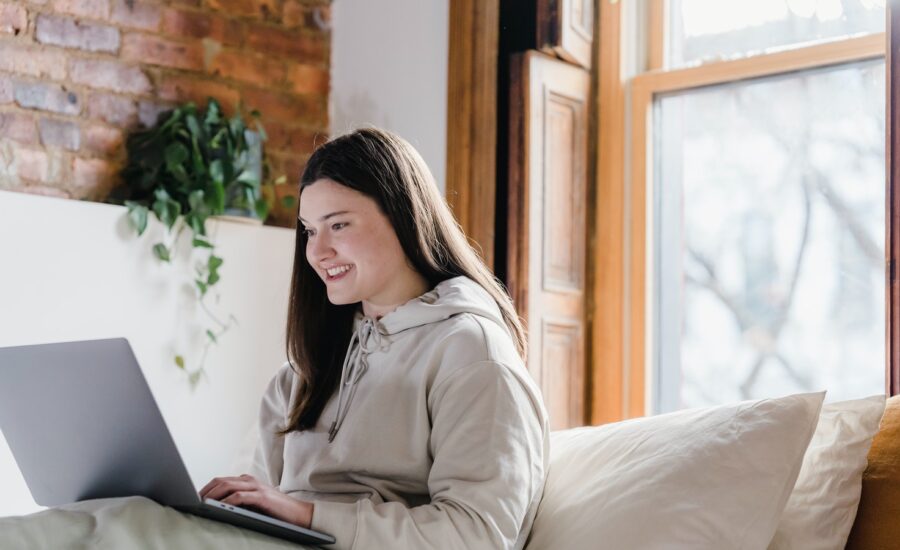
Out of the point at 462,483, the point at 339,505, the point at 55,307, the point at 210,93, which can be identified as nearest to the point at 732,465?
the point at 462,483

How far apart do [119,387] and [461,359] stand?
0.48 metres

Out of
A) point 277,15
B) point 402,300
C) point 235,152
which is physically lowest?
point 402,300

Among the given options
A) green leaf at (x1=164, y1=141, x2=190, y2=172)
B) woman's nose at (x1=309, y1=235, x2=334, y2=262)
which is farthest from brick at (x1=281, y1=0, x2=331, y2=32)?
woman's nose at (x1=309, y1=235, x2=334, y2=262)

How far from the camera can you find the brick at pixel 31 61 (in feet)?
9.16

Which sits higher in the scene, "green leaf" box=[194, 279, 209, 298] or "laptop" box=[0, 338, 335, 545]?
"green leaf" box=[194, 279, 209, 298]

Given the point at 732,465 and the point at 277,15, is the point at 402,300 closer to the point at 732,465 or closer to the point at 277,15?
the point at 732,465

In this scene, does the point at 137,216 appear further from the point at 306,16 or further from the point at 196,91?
the point at 306,16

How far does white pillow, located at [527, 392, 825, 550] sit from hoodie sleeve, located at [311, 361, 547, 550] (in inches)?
3.6

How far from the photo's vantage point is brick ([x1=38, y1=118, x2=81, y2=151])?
2861 mm

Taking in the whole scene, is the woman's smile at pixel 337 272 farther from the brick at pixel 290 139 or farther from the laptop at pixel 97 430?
the brick at pixel 290 139

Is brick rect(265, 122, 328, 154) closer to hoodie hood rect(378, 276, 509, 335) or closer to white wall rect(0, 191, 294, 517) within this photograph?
white wall rect(0, 191, 294, 517)

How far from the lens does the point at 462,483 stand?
160 centimetres

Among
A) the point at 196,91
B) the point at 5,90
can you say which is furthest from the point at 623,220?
the point at 5,90

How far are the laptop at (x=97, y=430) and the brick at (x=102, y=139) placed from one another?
137cm
